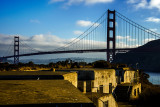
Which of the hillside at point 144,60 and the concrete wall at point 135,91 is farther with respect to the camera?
the hillside at point 144,60

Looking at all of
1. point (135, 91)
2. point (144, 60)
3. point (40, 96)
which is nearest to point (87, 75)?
point (135, 91)

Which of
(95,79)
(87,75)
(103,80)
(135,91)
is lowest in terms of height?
(135,91)

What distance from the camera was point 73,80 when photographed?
10.5 m

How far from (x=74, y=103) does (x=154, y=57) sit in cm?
11410

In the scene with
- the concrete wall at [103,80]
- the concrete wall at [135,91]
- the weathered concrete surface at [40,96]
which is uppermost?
the weathered concrete surface at [40,96]

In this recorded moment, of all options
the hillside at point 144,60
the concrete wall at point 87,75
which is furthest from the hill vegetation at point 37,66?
the hillside at point 144,60

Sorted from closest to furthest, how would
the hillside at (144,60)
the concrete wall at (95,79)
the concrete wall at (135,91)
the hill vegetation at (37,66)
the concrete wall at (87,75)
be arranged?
the concrete wall at (95,79), the concrete wall at (87,75), the hill vegetation at (37,66), the concrete wall at (135,91), the hillside at (144,60)

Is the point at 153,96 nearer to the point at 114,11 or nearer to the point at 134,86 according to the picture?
the point at 134,86

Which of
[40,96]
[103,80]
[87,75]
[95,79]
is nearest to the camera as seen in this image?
[40,96]

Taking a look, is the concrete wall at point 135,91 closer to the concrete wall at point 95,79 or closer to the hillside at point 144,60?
the concrete wall at point 95,79

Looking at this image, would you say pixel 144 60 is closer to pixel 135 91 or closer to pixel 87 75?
pixel 135 91

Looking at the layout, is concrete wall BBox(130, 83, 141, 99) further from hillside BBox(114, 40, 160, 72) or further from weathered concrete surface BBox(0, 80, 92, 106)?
hillside BBox(114, 40, 160, 72)

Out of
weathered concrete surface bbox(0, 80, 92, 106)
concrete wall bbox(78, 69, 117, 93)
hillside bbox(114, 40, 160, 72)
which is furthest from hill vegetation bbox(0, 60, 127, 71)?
hillside bbox(114, 40, 160, 72)

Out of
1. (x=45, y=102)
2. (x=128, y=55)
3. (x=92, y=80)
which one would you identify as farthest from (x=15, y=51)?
(x=45, y=102)
